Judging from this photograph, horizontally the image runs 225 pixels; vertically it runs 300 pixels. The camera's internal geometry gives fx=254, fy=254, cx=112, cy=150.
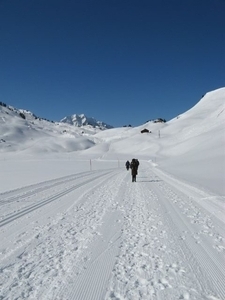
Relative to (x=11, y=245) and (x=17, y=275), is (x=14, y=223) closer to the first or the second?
(x=11, y=245)

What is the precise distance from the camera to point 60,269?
4.50m

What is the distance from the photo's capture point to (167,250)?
5.27 m

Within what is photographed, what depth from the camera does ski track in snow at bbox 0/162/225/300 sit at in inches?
153

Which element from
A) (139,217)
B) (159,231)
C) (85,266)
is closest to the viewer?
(85,266)

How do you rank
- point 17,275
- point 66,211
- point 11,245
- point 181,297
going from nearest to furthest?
point 181,297
point 17,275
point 11,245
point 66,211

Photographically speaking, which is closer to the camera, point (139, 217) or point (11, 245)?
point (11, 245)

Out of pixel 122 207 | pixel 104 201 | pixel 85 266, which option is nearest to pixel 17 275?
pixel 85 266

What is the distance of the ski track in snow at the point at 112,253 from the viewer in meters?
3.88

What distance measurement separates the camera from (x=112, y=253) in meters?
5.16

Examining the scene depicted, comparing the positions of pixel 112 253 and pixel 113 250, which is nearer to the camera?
pixel 112 253

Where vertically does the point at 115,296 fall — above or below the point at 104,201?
below

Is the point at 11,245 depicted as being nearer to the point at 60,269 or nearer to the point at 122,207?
the point at 60,269

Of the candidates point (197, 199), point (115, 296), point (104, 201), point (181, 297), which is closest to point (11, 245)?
point (115, 296)

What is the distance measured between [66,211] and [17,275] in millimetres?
4555
